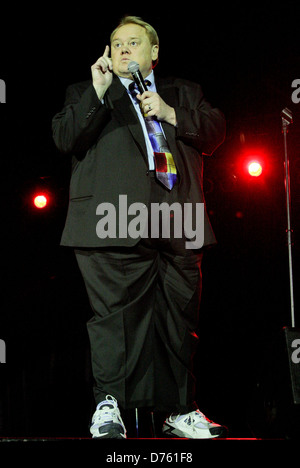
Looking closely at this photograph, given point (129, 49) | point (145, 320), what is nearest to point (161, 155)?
point (129, 49)

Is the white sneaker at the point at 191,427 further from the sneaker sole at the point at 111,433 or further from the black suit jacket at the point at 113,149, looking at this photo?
the black suit jacket at the point at 113,149

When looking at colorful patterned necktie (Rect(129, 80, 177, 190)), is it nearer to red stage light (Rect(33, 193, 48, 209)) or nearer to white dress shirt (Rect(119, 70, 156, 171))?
white dress shirt (Rect(119, 70, 156, 171))

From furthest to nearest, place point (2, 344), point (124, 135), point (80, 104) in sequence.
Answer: point (2, 344), point (124, 135), point (80, 104)

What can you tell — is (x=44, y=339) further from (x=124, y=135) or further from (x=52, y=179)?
(x=124, y=135)

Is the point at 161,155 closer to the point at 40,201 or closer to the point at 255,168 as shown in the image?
the point at 255,168

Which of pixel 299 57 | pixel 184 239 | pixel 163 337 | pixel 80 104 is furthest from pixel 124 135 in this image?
pixel 299 57

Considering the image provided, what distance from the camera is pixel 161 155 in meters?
1.80

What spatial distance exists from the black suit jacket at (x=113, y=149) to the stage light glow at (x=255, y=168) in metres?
1.50

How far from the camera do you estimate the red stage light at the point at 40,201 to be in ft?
11.4

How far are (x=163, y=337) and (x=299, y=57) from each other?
1.96 meters

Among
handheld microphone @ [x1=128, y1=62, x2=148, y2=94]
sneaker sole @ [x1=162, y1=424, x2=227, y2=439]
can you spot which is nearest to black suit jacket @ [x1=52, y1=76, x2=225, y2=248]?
handheld microphone @ [x1=128, y1=62, x2=148, y2=94]

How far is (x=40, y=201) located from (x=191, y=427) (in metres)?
2.15

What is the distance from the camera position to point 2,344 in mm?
2584

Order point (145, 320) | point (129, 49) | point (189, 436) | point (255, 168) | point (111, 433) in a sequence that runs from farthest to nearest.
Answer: point (255, 168), point (129, 49), point (145, 320), point (189, 436), point (111, 433)
